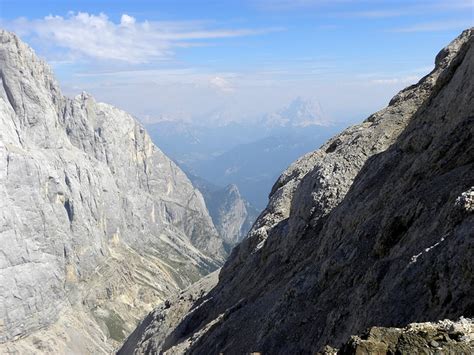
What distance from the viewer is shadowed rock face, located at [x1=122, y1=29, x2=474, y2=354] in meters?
15.7

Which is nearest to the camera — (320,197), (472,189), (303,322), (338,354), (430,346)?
(430,346)

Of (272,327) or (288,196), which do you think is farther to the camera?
(288,196)

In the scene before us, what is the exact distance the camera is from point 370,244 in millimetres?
22719

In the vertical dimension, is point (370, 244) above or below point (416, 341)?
above

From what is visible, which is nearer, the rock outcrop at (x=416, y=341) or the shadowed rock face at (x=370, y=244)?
the rock outcrop at (x=416, y=341)

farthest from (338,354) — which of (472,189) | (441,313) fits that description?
(472,189)

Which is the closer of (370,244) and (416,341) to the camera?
(416,341)

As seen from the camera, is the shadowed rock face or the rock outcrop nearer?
the rock outcrop

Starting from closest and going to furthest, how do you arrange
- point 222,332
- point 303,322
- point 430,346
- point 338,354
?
point 430,346 < point 338,354 < point 303,322 < point 222,332

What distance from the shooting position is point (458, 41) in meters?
44.2

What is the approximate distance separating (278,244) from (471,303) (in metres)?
26.6

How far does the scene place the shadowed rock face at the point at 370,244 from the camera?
1570 centimetres

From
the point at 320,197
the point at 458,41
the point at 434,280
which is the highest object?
the point at 458,41

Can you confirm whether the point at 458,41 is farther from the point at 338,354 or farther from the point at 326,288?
the point at 338,354
